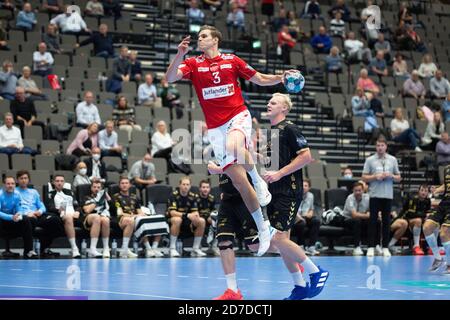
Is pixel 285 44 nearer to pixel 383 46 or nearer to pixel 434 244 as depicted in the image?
pixel 383 46

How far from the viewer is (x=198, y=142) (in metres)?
20.2

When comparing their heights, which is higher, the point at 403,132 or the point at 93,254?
the point at 403,132

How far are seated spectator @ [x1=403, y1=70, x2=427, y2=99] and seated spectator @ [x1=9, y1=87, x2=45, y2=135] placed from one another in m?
12.2

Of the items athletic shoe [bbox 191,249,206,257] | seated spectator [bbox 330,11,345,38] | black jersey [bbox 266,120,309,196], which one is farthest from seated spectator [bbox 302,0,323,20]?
black jersey [bbox 266,120,309,196]

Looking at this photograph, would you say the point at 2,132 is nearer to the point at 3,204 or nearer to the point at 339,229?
the point at 3,204

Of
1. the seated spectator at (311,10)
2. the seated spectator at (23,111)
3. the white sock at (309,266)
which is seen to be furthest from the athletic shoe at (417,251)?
the seated spectator at (311,10)

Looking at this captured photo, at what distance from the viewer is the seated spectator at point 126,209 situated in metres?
17.6

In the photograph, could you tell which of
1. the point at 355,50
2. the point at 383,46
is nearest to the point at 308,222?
the point at 355,50

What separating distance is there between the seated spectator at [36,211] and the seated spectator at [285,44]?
10984 mm

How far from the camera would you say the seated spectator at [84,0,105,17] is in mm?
24578

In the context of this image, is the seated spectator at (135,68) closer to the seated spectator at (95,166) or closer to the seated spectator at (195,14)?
the seated spectator at (195,14)

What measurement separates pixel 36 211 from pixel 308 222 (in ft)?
20.2

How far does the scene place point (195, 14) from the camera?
1029 inches

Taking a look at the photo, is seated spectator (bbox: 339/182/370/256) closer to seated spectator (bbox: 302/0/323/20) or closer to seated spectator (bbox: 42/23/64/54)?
seated spectator (bbox: 42/23/64/54)
